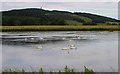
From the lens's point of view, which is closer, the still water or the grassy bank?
the still water

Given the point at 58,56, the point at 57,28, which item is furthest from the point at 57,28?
the point at 58,56

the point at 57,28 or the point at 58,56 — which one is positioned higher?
the point at 57,28

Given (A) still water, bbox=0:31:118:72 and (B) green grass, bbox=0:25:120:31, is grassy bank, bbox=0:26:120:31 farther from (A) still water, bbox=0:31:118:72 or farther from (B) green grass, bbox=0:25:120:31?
(A) still water, bbox=0:31:118:72

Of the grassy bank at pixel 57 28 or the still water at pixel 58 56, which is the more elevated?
the grassy bank at pixel 57 28

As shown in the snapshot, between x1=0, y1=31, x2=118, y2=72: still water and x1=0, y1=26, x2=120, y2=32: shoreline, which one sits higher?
x1=0, y1=26, x2=120, y2=32: shoreline

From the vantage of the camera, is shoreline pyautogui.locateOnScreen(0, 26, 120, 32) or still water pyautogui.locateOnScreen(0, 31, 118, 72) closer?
still water pyautogui.locateOnScreen(0, 31, 118, 72)

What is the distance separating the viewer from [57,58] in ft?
32.1

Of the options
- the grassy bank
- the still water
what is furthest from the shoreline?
the still water

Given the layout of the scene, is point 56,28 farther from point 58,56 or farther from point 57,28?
point 58,56

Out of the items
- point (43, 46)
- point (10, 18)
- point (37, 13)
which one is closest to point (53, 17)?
point (37, 13)

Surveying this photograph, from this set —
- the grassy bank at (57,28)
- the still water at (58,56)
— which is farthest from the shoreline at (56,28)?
the still water at (58,56)

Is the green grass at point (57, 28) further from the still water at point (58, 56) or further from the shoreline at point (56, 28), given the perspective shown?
the still water at point (58, 56)

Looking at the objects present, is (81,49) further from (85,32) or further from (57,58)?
(85,32)

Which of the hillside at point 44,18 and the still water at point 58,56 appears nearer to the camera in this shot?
the still water at point 58,56
